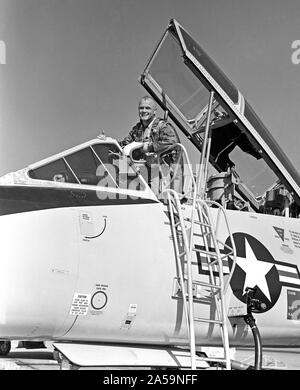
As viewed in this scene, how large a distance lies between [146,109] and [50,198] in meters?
2.60

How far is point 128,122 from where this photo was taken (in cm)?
717

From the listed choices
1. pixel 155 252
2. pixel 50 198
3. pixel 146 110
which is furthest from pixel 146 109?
pixel 50 198

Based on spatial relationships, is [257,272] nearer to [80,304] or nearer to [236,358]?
[236,358]

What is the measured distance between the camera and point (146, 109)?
6961 millimetres

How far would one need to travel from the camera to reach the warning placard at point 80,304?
4609mm

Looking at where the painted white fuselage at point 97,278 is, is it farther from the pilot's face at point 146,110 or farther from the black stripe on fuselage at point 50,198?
the pilot's face at point 146,110

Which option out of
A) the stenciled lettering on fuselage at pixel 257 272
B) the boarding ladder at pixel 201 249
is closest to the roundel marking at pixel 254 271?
the stenciled lettering on fuselage at pixel 257 272

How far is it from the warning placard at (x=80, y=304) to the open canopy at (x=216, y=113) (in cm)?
307

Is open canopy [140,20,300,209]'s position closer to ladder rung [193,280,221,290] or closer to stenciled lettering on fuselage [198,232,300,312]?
stenciled lettering on fuselage [198,232,300,312]

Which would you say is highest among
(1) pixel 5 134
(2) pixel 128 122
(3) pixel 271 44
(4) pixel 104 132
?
(3) pixel 271 44

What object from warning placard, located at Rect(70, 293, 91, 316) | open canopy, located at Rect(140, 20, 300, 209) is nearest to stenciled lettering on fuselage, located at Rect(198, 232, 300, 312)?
open canopy, located at Rect(140, 20, 300, 209)
